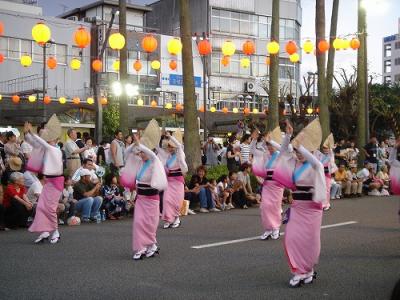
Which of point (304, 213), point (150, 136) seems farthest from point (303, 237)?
point (150, 136)

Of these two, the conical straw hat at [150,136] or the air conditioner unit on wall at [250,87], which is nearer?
the conical straw hat at [150,136]

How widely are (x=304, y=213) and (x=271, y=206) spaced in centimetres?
346

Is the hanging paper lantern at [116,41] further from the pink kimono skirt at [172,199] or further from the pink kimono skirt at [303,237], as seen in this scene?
the pink kimono skirt at [303,237]

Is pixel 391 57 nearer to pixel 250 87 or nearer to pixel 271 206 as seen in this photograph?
pixel 250 87

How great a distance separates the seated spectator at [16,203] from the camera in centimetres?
1195

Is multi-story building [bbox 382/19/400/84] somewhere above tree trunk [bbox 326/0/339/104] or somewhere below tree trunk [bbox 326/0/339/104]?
above

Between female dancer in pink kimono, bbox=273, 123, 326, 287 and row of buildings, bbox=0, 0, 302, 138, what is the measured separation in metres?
19.4

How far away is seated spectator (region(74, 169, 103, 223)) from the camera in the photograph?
12961 millimetres

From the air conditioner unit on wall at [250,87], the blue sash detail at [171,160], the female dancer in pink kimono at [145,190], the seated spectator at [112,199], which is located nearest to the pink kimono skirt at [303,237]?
the female dancer in pink kimono at [145,190]

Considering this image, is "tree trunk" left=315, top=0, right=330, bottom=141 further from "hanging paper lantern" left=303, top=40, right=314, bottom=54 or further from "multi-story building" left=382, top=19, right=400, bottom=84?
"multi-story building" left=382, top=19, right=400, bottom=84

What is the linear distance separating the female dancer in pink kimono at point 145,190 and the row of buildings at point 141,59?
17.2 metres

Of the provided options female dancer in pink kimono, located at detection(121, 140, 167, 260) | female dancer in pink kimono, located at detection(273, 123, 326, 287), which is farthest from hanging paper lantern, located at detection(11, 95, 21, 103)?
female dancer in pink kimono, located at detection(273, 123, 326, 287)

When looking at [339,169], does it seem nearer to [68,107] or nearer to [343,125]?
[343,125]

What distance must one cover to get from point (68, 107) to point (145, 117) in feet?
15.7
